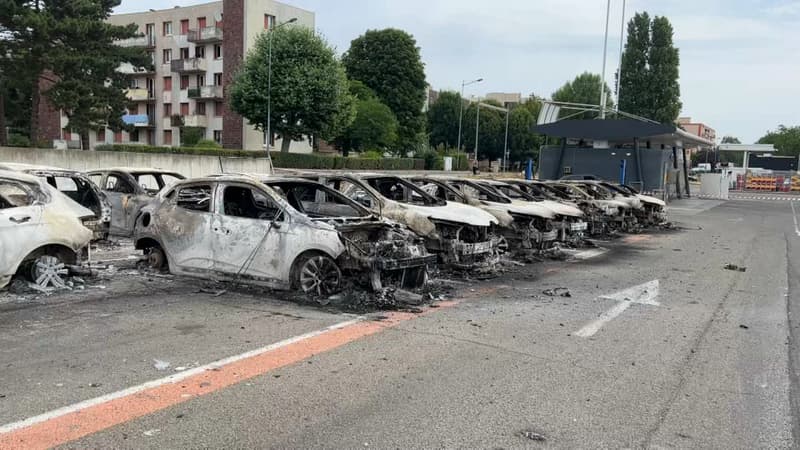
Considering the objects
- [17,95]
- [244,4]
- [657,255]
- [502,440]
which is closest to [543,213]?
[657,255]

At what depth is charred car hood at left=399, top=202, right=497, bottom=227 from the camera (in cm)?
951

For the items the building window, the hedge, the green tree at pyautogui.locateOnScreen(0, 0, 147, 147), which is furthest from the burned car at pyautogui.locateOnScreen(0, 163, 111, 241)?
the building window

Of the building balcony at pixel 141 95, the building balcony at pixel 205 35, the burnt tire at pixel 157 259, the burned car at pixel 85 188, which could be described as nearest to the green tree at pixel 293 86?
the building balcony at pixel 205 35

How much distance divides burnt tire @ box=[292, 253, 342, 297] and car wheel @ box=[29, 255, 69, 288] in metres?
2.87

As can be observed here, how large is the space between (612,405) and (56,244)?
6518 mm

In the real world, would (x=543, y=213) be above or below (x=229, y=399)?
above

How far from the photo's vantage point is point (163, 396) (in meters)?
4.50

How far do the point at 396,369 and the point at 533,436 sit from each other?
1.53 meters

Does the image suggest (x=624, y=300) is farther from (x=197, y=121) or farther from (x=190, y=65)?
(x=190, y=65)

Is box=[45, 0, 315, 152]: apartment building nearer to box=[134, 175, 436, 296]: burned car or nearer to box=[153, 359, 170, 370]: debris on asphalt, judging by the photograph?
box=[134, 175, 436, 296]: burned car

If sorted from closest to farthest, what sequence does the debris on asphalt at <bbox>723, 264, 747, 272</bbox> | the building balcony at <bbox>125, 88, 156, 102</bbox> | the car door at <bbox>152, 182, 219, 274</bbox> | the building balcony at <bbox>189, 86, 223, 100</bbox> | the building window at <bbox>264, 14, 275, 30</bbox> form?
→ the car door at <bbox>152, 182, 219, 274</bbox> < the debris on asphalt at <bbox>723, 264, 747, 272</bbox> < the building window at <bbox>264, 14, 275, 30</bbox> < the building balcony at <bbox>189, 86, 223, 100</bbox> < the building balcony at <bbox>125, 88, 156, 102</bbox>

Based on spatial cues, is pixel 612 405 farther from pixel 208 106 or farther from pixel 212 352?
pixel 208 106

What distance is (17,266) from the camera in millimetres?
7250

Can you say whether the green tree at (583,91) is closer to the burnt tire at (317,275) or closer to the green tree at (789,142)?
the green tree at (789,142)
